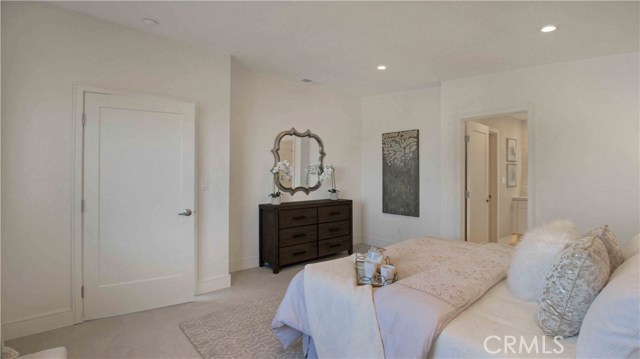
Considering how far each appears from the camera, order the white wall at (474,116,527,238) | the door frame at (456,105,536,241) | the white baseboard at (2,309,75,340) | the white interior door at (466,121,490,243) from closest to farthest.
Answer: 1. the white baseboard at (2,309,75,340)
2. the door frame at (456,105,536,241)
3. the white interior door at (466,121,490,243)
4. the white wall at (474,116,527,238)

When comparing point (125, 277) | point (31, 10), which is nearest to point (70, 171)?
point (125, 277)

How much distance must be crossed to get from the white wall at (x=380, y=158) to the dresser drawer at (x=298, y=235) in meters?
1.49

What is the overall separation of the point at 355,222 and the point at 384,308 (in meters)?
4.10

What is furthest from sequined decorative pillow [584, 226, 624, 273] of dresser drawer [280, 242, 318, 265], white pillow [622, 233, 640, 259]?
dresser drawer [280, 242, 318, 265]

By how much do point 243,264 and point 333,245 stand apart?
50.7 inches

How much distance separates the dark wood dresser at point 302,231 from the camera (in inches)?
165

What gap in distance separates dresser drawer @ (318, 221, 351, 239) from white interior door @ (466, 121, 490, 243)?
5.48 ft

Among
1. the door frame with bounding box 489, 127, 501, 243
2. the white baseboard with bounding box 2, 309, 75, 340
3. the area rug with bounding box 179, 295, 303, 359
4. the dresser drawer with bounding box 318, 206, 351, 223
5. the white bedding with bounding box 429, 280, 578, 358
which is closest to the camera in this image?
the white bedding with bounding box 429, 280, 578, 358

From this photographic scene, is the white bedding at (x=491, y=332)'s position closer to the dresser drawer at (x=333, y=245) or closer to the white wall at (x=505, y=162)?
the dresser drawer at (x=333, y=245)

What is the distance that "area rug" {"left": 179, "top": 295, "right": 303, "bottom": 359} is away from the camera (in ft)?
7.57

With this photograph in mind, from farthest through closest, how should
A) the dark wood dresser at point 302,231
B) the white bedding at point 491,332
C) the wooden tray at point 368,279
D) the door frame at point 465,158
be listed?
the dark wood dresser at point 302,231 → the door frame at point 465,158 → the wooden tray at point 368,279 → the white bedding at point 491,332

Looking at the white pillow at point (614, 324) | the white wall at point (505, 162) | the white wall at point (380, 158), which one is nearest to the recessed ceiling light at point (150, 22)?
the white pillow at point (614, 324)

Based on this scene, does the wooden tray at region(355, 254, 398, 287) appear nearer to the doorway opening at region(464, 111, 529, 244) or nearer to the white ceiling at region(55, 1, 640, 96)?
the white ceiling at region(55, 1, 640, 96)

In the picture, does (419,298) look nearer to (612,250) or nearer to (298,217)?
(612,250)
